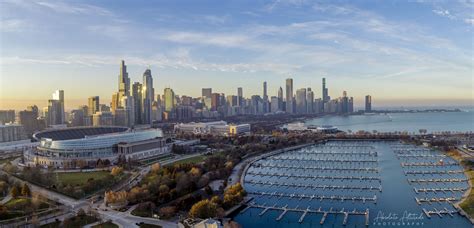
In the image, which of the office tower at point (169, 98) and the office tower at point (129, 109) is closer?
the office tower at point (129, 109)

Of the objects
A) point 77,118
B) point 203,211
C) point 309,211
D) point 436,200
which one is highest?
point 77,118

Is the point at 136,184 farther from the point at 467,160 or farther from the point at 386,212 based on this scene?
the point at 467,160

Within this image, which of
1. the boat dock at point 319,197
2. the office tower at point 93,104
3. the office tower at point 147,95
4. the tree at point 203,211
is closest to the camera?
the tree at point 203,211

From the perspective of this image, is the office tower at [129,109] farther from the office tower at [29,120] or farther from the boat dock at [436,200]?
the boat dock at [436,200]

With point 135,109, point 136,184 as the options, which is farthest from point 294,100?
point 136,184

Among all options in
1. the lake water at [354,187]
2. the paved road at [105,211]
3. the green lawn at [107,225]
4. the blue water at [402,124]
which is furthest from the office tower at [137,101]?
the green lawn at [107,225]

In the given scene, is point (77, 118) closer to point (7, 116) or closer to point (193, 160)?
point (7, 116)

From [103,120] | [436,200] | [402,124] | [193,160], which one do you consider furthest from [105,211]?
[402,124]
